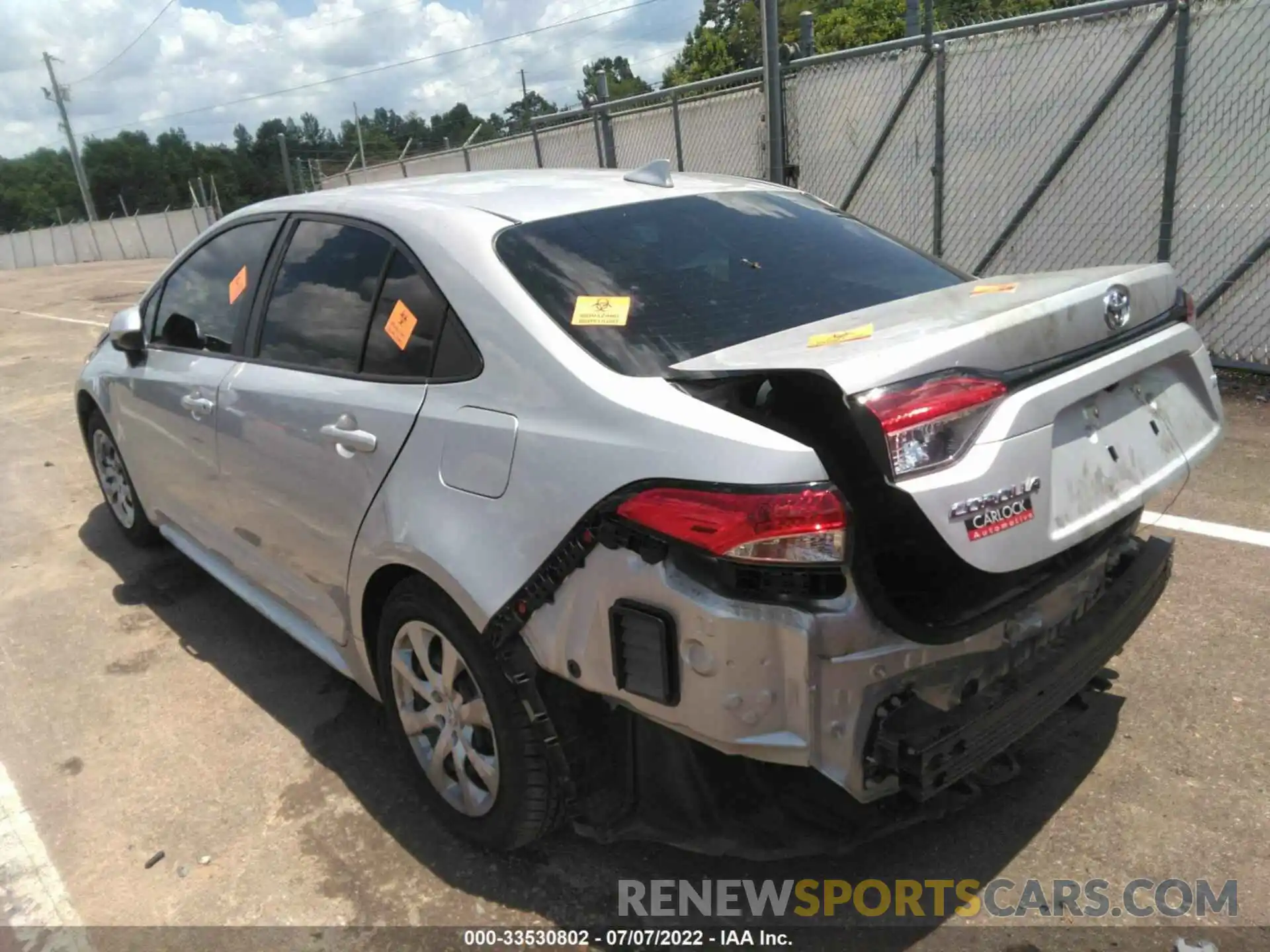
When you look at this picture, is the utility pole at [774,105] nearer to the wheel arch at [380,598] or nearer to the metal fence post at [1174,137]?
the metal fence post at [1174,137]

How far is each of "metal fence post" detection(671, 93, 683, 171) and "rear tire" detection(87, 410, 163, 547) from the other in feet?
23.1

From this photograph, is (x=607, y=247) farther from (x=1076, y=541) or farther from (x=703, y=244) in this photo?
(x=1076, y=541)

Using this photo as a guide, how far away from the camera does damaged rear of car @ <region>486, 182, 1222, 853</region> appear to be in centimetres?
189

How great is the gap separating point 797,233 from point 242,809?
2.49 metres

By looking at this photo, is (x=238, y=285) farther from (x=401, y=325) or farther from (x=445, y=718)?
(x=445, y=718)

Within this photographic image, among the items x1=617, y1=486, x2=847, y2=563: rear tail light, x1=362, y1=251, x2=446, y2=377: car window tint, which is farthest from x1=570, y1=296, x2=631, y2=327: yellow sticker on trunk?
x1=617, y1=486, x2=847, y2=563: rear tail light

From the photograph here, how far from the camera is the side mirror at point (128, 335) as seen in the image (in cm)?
428

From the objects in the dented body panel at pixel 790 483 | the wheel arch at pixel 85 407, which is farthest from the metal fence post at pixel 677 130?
the dented body panel at pixel 790 483

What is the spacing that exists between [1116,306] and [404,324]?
1859 millimetres

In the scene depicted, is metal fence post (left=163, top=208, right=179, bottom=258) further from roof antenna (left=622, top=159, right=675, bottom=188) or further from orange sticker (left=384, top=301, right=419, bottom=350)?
orange sticker (left=384, top=301, right=419, bottom=350)

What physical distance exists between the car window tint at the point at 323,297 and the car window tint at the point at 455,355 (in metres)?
0.42

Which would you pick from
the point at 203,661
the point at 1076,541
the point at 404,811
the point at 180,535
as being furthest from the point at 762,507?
the point at 180,535

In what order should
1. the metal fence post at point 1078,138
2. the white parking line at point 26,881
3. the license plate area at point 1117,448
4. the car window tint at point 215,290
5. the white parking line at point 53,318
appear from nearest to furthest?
the license plate area at point 1117,448 → the white parking line at point 26,881 → the car window tint at point 215,290 → the metal fence post at point 1078,138 → the white parking line at point 53,318

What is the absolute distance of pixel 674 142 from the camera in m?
10.6
